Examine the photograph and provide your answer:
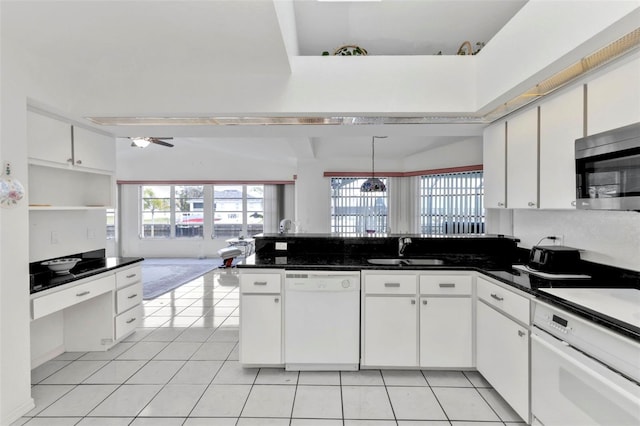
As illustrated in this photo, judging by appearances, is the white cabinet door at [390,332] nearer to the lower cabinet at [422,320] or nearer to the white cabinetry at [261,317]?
the lower cabinet at [422,320]

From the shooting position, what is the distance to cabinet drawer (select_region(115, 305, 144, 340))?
9.25 feet

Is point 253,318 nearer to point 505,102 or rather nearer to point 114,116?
point 114,116

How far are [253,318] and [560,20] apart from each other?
2.83 m

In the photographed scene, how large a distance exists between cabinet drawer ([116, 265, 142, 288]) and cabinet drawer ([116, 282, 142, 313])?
0.17 ft

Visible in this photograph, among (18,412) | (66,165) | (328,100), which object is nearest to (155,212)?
(66,165)

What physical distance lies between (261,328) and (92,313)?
5.70 ft

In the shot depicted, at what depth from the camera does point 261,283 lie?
2369 millimetres

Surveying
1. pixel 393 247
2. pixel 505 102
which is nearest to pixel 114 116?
pixel 393 247

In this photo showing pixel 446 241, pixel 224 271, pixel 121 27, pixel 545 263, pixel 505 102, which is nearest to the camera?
pixel 121 27

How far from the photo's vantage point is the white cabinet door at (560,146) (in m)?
1.82

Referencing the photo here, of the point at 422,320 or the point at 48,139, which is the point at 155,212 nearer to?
the point at 48,139

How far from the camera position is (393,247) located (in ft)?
9.56

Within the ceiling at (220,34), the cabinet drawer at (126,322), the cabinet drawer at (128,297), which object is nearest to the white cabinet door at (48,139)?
the ceiling at (220,34)

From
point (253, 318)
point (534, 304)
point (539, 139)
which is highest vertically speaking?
point (539, 139)
